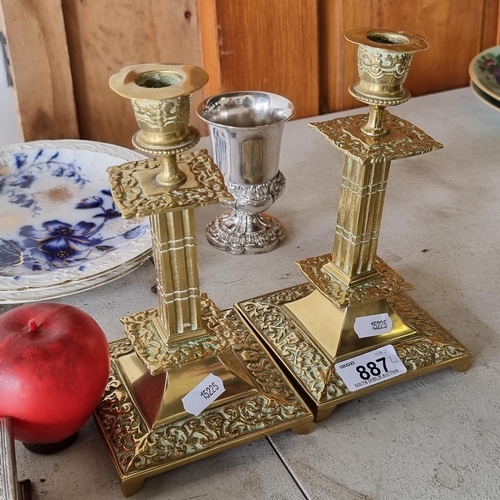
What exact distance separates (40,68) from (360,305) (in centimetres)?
75

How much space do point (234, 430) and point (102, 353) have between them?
15cm

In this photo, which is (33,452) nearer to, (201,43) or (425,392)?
(425,392)

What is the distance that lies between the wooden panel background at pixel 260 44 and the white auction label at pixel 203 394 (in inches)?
28.5

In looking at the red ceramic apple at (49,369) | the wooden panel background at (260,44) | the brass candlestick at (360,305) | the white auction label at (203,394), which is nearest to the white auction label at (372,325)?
the brass candlestick at (360,305)

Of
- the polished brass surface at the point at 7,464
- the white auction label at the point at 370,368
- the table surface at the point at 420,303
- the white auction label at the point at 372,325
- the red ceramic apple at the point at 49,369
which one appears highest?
the red ceramic apple at the point at 49,369

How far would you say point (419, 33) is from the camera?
1.39 m

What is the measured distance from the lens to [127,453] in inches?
24.4

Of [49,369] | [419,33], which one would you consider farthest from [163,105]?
[419,33]

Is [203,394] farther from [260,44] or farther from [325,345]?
[260,44]

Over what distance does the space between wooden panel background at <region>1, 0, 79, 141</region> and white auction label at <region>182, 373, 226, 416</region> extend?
738 mm

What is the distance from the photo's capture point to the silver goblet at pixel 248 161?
86 cm

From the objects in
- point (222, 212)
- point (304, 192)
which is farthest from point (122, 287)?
point (304, 192)

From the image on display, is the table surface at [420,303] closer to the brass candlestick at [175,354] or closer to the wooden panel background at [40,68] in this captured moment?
the brass candlestick at [175,354]

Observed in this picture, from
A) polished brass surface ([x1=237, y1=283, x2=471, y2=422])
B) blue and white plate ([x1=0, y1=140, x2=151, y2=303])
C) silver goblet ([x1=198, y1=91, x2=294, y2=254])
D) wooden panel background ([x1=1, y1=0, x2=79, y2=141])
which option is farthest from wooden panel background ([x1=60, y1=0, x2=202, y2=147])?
polished brass surface ([x1=237, y1=283, x2=471, y2=422])
